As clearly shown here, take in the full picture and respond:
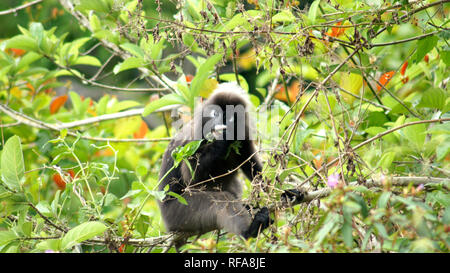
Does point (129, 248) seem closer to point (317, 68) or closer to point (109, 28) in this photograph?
point (317, 68)

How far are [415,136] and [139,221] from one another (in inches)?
60.8

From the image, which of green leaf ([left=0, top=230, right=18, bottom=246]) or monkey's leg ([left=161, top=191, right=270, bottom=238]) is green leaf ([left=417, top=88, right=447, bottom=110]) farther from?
green leaf ([left=0, top=230, right=18, bottom=246])

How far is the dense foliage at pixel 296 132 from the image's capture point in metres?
1.79

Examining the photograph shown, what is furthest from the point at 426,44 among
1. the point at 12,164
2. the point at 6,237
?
the point at 6,237

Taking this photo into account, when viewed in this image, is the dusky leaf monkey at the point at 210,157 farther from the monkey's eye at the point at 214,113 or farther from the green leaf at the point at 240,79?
the green leaf at the point at 240,79

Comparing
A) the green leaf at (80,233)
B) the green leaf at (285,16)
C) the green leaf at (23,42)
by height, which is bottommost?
the green leaf at (80,233)

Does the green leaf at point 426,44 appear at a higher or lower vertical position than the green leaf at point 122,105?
higher

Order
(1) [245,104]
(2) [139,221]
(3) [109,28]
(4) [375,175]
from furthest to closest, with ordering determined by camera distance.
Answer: (3) [109,28] < (1) [245,104] < (2) [139,221] < (4) [375,175]

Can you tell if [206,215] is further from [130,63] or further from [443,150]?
[443,150]

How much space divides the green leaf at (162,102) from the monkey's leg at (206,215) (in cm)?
63

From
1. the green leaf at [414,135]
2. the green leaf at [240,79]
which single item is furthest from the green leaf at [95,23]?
the green leaf at [414,135]

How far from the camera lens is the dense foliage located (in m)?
1.79

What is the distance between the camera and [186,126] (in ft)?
11.5
